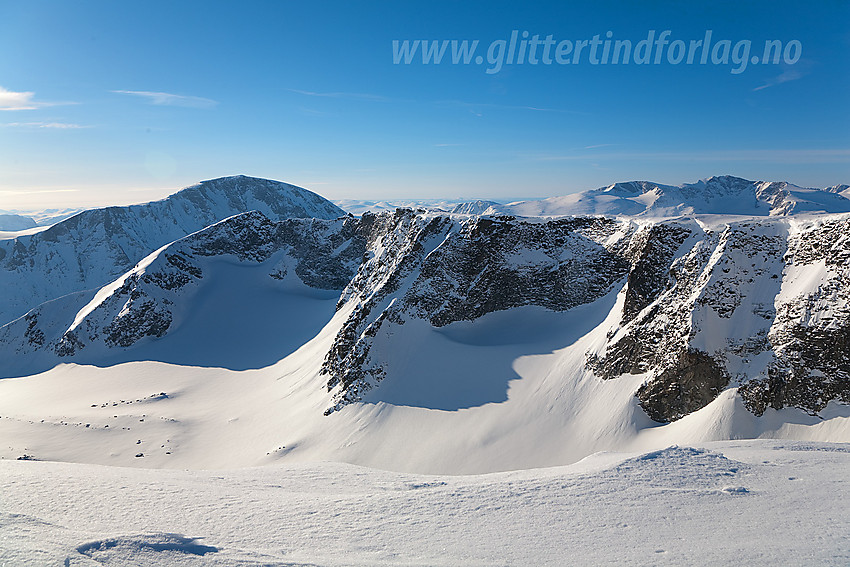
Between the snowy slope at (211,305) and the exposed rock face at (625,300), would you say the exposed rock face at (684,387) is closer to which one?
the exposed rock face at (625,300)

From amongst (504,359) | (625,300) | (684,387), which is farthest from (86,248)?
(684,387)

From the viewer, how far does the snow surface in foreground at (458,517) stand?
28.6 feet

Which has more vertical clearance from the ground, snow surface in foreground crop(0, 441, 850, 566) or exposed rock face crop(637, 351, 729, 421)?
snow surface in foreground crop(0, 441, 850, 566)

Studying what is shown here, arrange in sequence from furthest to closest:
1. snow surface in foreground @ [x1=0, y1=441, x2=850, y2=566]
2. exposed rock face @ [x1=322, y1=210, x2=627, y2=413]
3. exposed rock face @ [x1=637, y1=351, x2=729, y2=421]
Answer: exposed rock face @ [x1=322, y1=210, x2=627, y2=413] < exposed rock face @ [x1=637, y1=351, x2=729, y2=421] < snow surface in foreground @ [x1=0, y1=441, x2=850, y2=566]

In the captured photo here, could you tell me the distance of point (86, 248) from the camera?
166 m

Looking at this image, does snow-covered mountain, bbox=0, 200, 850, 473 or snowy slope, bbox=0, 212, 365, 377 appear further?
snowy slope, bbox=0, 212, 365, 377

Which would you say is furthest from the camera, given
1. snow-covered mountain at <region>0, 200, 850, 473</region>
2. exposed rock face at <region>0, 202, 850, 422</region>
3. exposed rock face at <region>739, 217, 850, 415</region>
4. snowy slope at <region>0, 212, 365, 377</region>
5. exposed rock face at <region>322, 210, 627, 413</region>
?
snowy slope at <region>0, 212, 365, 377</region>

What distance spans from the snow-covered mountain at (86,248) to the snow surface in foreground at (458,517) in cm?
18394

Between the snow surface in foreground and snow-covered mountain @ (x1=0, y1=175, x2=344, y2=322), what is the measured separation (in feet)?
603

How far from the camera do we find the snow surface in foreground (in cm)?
870

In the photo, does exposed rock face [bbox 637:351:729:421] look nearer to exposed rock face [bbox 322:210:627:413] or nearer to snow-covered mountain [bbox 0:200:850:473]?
snow-covered mountain [bbox 0:200:850:473]

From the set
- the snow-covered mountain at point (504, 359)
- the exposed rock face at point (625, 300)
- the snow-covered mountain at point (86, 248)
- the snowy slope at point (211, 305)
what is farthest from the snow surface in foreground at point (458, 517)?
the snow-covered mountain at point (86, 248)

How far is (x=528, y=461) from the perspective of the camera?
113 ft

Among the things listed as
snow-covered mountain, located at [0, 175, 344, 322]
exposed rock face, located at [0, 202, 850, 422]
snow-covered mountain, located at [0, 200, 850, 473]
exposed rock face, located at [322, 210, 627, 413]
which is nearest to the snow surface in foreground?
snow-covered mountain, located at [0, 200, 850, 473]
